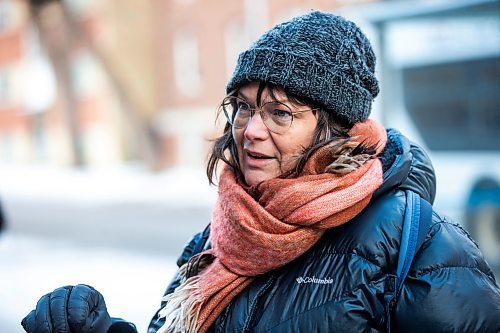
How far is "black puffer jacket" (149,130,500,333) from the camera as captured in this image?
1604 millimetres

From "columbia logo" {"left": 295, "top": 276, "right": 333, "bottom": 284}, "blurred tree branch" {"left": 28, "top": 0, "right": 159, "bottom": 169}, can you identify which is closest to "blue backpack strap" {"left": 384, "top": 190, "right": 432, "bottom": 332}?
"columbia logo" {"left": 295, "top": 276, "right": 333, "bottom": 284}

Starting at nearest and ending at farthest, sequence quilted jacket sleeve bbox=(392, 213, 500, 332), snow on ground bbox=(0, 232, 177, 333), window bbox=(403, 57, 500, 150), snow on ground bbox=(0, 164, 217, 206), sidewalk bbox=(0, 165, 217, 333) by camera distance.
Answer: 1. quilted jacket sleeve bbox=(392, 213, 500, 332)
2. snow on ground bbox=(0, 232, 177, 333)
3. sidewalk bbox=(0, 165, 217, 333)
4. window bbox=(403, 57, 500, 150)
5. snow on ground bbox=(0, 164, 217, 206)

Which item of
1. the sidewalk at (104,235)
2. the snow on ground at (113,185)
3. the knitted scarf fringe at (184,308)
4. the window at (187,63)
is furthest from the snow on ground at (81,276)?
the window at (187,63)

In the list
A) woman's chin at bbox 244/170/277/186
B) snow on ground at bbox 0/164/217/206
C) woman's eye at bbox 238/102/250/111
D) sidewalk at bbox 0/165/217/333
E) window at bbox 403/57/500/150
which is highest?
woman's eye at bbox 238/102/250/111

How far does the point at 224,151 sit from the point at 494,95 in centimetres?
611

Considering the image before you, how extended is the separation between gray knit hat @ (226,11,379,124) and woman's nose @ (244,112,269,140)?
11 cm

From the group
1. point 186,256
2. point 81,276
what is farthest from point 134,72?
point 186,256

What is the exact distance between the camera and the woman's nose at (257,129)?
1.88 m

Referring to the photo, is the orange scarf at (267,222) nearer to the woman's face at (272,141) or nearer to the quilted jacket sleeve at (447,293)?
the woman's face at (272,141)

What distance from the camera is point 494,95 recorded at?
7.49 m

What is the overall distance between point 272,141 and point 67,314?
0.73m

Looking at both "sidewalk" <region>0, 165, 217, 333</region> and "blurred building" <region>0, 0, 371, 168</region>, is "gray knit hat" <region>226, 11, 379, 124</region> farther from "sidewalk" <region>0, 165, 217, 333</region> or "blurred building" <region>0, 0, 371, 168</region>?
"blurred building" <region>0, 0, 371, 168</region>

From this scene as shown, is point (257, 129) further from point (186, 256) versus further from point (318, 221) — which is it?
point (186, 256)

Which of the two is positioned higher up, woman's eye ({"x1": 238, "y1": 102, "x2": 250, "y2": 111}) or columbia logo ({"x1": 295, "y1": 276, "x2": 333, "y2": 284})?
woman's eye ({"x1": 238, "y1": 102, "x2": 250, "y2": 111})
